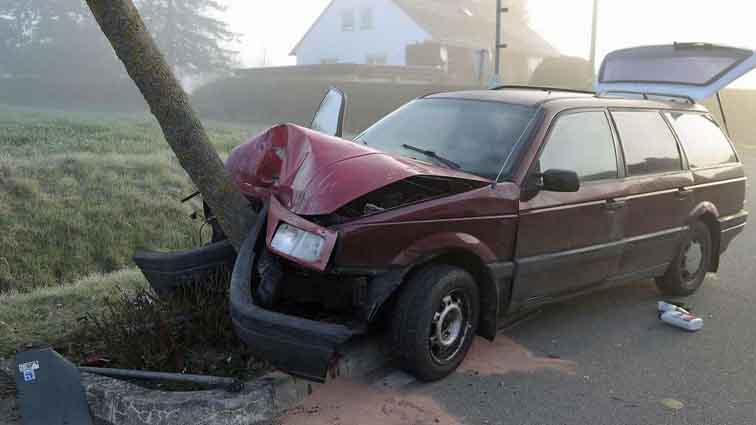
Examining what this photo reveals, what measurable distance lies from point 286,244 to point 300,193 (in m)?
0.32

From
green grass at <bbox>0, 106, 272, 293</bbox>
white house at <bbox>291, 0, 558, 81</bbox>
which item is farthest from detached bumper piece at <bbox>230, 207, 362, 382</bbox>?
white house at <bbox>291, 0, 558, 81</bbox>

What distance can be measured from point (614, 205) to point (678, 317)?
1.13m

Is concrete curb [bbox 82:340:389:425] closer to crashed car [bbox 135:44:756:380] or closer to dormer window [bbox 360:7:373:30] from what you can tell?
crashed car [bbox 135:44:756:380]

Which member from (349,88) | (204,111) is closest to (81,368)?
(349,88)

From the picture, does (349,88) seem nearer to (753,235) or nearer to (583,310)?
(753,235)

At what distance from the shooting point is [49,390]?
3.55m

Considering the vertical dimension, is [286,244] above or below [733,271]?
above

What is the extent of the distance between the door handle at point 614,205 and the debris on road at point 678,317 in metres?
1.05

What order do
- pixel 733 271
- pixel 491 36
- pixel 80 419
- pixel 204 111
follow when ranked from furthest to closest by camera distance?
pixel 491 36, pixel 204 111, pixel 733 271, pixel 80 419

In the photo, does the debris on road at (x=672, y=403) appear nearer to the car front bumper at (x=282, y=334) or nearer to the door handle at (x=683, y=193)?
the car front bumper at (x=282, y=334)

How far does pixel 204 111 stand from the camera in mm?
37938

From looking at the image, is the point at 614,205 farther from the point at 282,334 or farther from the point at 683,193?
the point at 282,334

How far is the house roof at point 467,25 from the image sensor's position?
139 ft

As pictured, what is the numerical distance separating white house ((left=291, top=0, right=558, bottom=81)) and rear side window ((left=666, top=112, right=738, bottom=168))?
33.5 m
